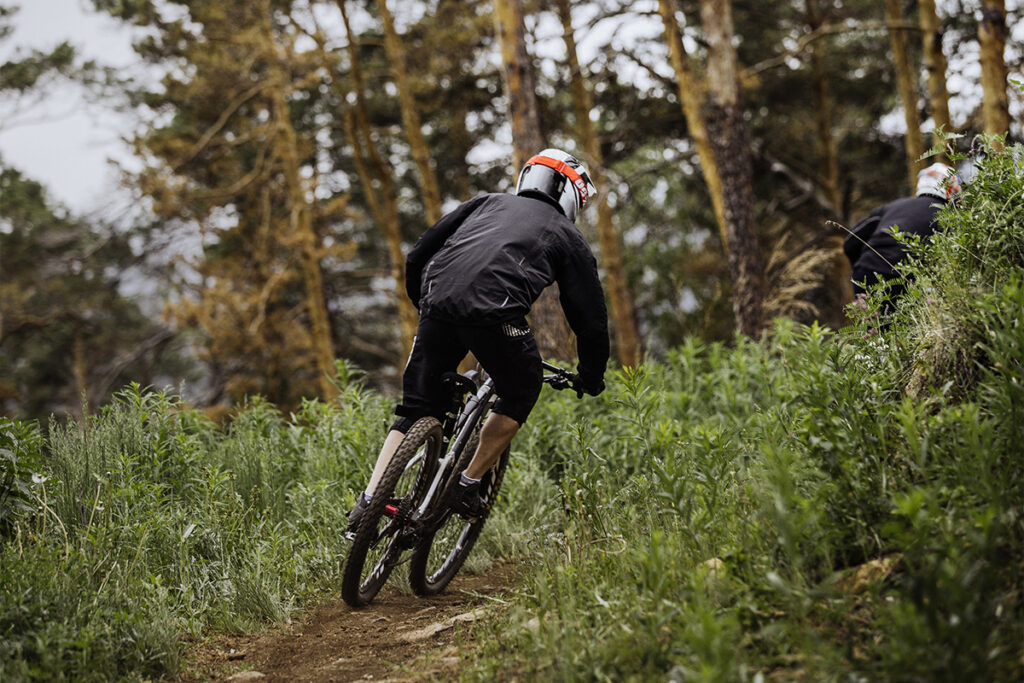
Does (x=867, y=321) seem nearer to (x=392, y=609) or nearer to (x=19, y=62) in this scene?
(x=392, y=609)

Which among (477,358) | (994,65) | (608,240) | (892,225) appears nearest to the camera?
(477,358)

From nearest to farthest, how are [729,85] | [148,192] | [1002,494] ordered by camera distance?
[1002,494] → [729,85] → [148,192]

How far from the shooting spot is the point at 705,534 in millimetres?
2996

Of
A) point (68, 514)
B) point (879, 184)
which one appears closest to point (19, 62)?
point (68, 514)

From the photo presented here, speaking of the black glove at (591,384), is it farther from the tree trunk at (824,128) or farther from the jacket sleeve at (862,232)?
the tree trunk at (824,128)

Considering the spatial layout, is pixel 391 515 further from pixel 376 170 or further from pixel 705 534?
pixel 376 170

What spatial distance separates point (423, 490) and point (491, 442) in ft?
1.51

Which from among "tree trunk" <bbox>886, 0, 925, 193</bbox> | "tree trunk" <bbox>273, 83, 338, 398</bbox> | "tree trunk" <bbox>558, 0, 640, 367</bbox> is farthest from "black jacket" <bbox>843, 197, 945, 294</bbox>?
"tree trunk" <bbox>273, 83, 338, 398</bbox>

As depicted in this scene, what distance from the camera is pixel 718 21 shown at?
10.6 metres

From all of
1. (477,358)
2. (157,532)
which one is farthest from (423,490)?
(157,532)

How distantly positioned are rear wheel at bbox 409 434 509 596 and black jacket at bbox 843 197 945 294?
9.43ft

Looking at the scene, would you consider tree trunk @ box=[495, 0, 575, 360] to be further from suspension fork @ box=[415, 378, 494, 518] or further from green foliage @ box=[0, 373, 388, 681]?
suspension fork @ box=[415, 378, 494, 518]

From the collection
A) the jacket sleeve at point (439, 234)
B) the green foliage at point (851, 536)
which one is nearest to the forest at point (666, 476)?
the green foliage at point (851, 536)

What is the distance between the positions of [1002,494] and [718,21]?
9.72 m
